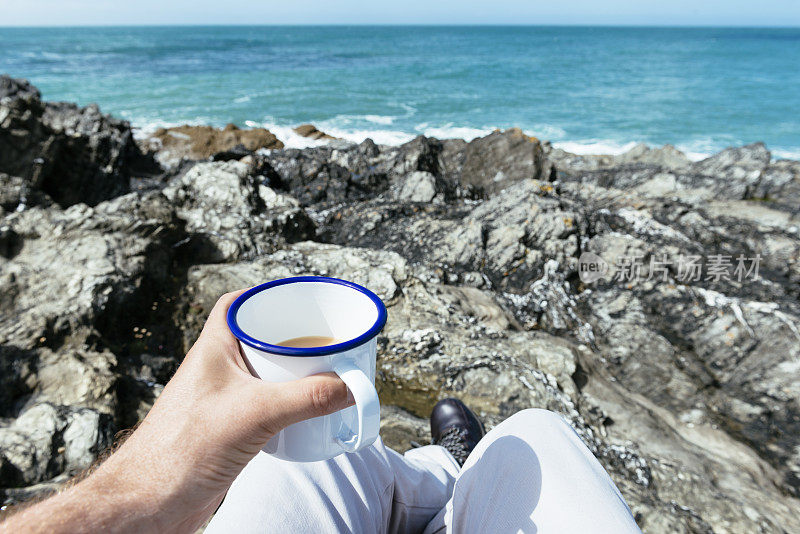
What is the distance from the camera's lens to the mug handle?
1061mm

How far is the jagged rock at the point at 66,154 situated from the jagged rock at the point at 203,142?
3.35 m

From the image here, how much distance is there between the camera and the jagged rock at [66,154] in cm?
848

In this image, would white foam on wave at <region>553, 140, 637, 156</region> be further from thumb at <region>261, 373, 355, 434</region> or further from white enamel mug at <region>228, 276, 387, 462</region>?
thumb at <region>261, 373, 355, 434</region>

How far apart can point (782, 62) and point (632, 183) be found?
66007mm

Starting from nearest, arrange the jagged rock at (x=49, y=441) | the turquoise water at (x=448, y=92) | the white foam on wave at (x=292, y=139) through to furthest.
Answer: the jagged rock at (x=49, y=441) < the white foam on wave at (x=292, y=139) < the turquoise water at (x=448, y=92)

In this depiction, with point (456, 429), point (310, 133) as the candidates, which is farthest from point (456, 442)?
point (310, 133)

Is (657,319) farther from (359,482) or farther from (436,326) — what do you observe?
(359,482)

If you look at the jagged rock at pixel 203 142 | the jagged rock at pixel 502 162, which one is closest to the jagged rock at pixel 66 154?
the jagged rock at pixel 203 142

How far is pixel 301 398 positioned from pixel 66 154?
11617 millimetres

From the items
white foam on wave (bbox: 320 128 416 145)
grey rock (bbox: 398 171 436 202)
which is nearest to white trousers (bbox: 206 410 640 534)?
grey rock (bbox: 398 171 436 202)

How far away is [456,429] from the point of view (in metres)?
2.98

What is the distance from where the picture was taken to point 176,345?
3.99 meters

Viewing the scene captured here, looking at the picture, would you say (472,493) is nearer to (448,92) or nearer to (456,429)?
(456,429)

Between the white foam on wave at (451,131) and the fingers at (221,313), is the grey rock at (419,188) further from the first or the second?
the white foam on wave at (451,131)
